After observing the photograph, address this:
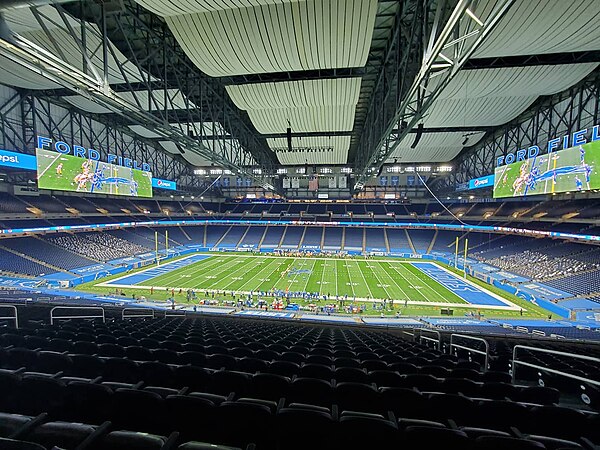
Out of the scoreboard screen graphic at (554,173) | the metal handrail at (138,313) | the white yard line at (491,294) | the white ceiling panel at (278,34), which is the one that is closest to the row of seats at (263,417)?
the metal handrail at (138,313)

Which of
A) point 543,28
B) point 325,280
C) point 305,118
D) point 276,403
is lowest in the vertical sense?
point 325,280

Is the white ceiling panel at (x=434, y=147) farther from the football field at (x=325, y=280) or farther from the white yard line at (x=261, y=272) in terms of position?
the white yard line at (x=261, y=272)

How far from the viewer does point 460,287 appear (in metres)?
30.5

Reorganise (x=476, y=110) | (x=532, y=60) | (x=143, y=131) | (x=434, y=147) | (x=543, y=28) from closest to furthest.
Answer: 1. (x=543, y=28)
2. (x=532, y=60)
3. (x=476, y=110)
4. (x=434, y=147)
5. (x=143, y=131)

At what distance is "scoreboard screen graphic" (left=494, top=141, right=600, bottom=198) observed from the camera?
62.6 ft

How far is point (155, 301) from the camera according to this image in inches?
947

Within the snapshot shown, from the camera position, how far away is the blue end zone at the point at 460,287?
85.3 feet

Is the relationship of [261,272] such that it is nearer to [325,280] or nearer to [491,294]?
[325,280]

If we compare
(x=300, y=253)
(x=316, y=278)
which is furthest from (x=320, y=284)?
(x=300, y=253)

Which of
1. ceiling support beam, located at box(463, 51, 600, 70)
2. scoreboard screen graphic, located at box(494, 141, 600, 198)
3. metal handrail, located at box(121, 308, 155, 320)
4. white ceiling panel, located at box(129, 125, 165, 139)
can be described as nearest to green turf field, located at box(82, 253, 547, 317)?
scoreboard screen graphic, located at box(494, 141, 600, 198)

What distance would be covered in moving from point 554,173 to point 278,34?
23.9 metres

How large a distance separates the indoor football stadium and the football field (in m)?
0.45

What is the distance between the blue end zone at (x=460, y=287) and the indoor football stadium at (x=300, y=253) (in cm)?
39

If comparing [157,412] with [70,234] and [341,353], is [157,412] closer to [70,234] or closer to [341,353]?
[341,353]
